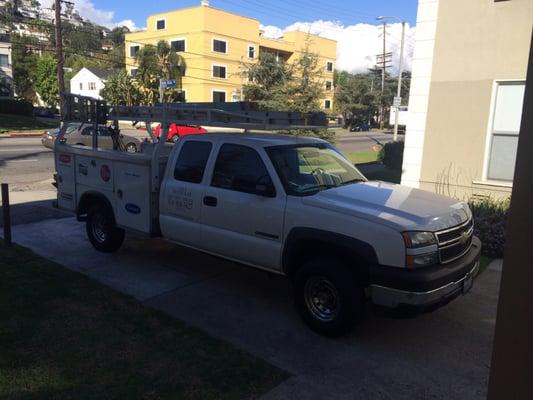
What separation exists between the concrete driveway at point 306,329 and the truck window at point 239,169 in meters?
1.29

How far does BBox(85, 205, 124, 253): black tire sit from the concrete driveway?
134 mm

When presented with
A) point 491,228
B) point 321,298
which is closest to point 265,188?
point 321,298

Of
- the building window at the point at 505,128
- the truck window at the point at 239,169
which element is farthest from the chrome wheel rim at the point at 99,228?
the building window at the point at 505,128

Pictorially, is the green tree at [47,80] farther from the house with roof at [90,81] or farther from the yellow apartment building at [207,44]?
the yellow apartment building at [207,44]

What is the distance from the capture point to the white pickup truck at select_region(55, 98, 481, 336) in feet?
13.5

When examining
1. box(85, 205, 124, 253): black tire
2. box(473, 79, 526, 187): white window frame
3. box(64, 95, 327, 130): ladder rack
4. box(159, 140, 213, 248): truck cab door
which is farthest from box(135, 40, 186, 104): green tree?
box(159, 140, 213, 248): truck cab door

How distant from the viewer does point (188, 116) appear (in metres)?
6.15

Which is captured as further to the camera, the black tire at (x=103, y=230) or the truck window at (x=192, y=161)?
the black tire at (x=103, y=230)

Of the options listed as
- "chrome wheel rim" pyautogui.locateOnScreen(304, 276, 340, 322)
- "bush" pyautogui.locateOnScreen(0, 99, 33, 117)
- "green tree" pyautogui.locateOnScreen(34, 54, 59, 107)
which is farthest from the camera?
"green tree" pyautogui.locateOnScreen(34, 54, 59, 107)

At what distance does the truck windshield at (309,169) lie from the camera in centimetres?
494

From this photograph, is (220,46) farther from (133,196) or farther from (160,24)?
(133,196)

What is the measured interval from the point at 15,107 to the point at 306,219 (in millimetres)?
49637

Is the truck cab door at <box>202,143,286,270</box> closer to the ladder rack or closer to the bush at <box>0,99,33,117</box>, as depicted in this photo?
the ladder rack

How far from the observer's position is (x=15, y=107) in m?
46.9
